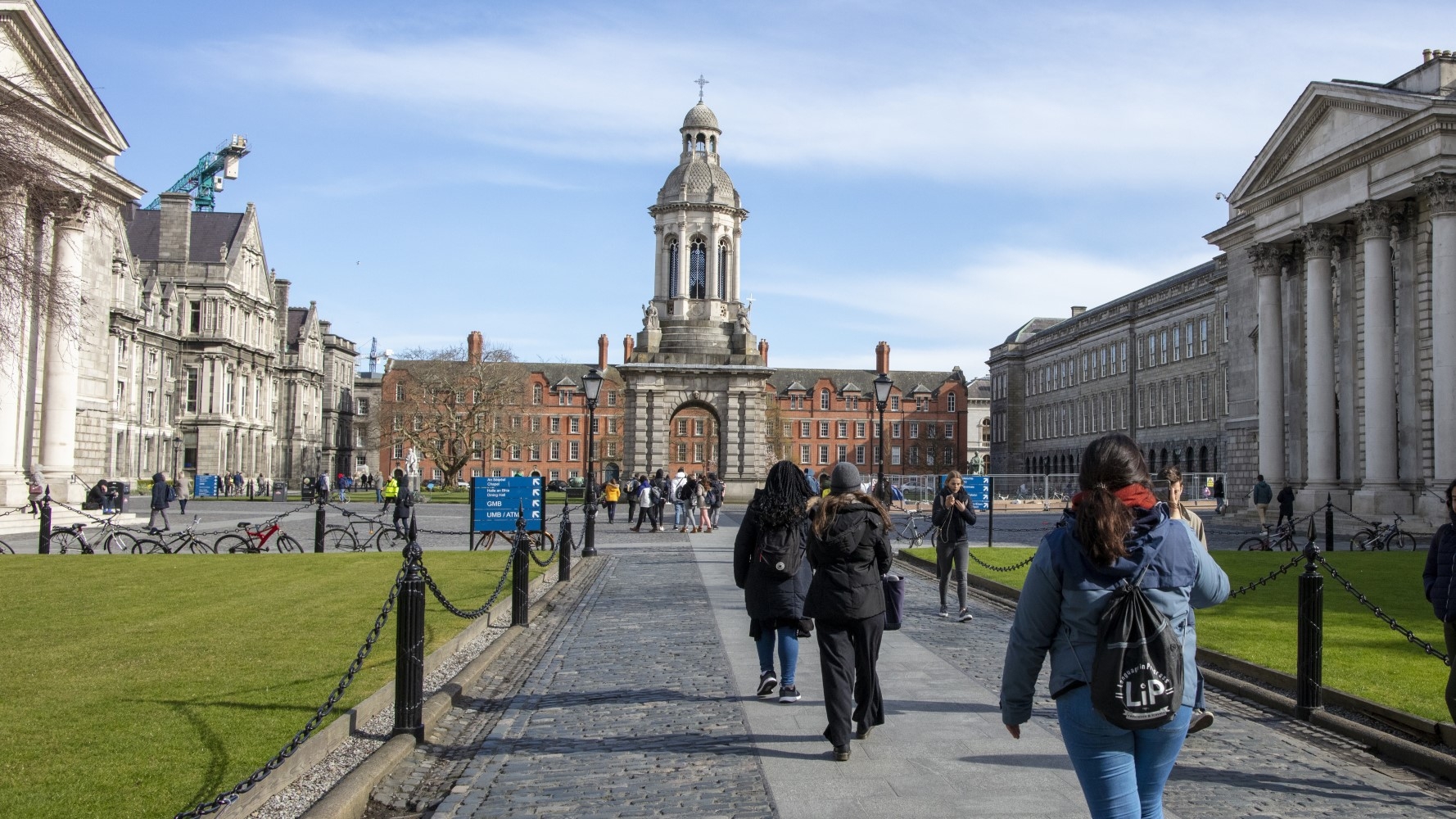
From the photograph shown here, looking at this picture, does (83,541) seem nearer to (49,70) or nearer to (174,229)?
(49,70)

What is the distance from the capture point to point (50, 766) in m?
6.77

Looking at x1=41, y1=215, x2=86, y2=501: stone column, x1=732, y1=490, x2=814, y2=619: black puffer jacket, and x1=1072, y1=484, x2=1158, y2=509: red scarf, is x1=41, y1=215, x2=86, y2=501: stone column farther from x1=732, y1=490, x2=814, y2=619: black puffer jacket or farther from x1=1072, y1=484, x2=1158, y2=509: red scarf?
Answer: x1=1072, y1=484, x2=1158, y2=509: red scarf

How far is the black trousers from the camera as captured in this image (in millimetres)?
7562

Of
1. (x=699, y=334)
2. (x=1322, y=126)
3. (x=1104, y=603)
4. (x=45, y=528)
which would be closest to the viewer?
(x=1104, y=603)

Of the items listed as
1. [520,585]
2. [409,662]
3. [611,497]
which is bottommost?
[520,585]

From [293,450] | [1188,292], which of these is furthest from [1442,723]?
[293,450]

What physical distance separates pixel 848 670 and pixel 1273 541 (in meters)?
23.5

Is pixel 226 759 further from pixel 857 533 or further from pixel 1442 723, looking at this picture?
pixel 1442 723

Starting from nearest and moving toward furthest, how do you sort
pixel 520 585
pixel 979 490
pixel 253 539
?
pixel 520 585 < pixel 253 539 < pixel 979 490

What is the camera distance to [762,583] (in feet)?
29.9

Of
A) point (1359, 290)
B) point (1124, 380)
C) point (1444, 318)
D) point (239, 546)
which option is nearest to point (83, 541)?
point (239, 546)

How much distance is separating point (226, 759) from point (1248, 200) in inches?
1630

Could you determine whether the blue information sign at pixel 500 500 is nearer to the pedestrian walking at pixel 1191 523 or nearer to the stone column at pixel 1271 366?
the pedestrian walking at pixel 1191 523

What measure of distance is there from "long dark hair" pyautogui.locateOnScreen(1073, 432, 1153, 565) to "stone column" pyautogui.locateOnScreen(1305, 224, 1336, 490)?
37.1 metres
